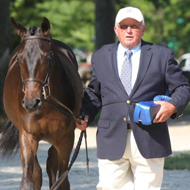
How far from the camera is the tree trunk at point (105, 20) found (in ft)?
63.2

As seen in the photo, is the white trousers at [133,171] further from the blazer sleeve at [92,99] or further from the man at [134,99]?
the blazer sleeve at [92,99]

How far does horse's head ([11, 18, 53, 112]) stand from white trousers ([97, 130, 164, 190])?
0.88 m

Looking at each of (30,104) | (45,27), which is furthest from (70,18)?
(30,104)

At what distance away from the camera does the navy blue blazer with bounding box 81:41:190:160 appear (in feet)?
16.6

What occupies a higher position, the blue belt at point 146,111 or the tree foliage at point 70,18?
the blue belt at point 146,111

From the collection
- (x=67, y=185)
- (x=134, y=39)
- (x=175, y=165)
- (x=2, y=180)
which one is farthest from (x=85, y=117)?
(x=175, y=165)

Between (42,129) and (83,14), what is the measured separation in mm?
30545

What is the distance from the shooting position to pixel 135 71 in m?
5.11

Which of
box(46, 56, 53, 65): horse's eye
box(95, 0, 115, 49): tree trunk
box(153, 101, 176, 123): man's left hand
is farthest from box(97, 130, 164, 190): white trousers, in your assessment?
box(95, 0, 115, 49): tree trunk

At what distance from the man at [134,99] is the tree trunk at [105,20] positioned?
46.7 feet

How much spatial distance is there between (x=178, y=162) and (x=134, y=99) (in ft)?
18.4

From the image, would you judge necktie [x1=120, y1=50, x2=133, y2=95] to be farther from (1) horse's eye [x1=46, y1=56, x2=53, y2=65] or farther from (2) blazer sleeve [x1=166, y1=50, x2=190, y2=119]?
(1) horse's eye [x1=46, y1=56, x2=53, y2=65]

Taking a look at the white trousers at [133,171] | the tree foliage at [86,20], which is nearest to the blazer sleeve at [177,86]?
the white trousers at [133,171]

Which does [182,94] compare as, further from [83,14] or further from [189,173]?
[83,14]
